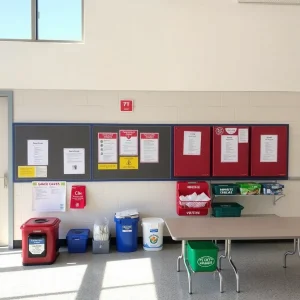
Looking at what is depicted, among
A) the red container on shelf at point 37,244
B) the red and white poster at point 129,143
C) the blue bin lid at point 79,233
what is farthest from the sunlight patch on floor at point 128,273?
the red and white poster at point 129,143

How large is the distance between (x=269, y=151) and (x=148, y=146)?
1684 mm

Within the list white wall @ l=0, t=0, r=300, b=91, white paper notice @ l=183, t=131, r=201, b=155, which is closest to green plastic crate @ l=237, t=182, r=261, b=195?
white paper notice @ l=183, t=131, r=201, b=155

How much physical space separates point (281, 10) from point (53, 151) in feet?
12.0

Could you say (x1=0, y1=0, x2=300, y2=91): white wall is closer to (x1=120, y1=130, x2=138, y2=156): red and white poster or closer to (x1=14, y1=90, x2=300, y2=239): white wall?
(x1=14, y1=90, x2=300, y2=239): white wall

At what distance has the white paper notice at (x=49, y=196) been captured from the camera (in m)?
4.45

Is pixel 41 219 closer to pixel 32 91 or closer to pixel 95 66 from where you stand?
pixel 32 91

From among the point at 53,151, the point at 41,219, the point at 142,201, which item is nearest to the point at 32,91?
the point at 53,151

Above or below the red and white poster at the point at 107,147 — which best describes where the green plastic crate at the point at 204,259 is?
below

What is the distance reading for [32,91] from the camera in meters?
4.41

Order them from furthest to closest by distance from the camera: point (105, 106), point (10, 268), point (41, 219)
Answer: point (105, 106), point (41, 219), point (10, 268)

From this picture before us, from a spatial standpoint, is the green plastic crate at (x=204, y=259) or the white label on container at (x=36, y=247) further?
the white label on container at (x=36, y=247)

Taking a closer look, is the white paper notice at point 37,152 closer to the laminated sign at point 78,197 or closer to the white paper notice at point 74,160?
the white paper notice at point 74,160

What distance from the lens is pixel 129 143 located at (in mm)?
4527

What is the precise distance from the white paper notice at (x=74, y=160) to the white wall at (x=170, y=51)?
2.78 feet
